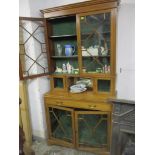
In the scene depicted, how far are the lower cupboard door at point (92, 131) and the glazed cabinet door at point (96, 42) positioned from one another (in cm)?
56

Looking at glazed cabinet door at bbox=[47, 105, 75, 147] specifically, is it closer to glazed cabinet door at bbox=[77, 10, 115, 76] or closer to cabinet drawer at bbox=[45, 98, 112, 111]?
cabinet drawer at bbox=[45, 98, 112, 111]

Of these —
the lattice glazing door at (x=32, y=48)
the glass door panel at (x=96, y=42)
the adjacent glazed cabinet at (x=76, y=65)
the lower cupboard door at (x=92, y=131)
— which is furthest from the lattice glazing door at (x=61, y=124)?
the glass door panel at (x=96, y=42)

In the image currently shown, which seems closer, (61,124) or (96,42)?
(96,42)

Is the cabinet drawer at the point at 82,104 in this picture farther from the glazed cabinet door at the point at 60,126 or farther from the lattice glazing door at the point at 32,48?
the lattice glazing door at the point at 32,48

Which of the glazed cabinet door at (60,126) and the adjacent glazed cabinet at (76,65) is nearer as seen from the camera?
the adjacent glazed cabinet at (76,65)

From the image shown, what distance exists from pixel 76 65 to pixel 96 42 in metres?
0.49

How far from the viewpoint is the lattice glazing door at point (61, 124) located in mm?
2174

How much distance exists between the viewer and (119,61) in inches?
80.0

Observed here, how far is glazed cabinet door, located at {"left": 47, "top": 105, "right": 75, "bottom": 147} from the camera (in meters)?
2.17

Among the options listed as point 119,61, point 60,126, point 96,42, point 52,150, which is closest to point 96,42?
point 96,42

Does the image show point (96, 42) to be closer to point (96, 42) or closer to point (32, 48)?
point (96, 42)
